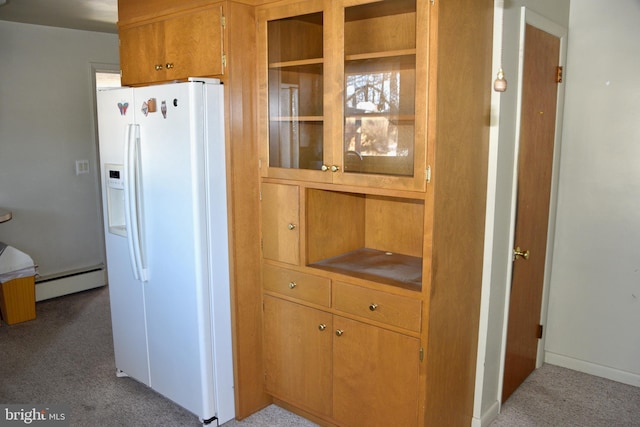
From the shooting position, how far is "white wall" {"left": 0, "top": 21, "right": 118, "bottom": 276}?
441 centimetres

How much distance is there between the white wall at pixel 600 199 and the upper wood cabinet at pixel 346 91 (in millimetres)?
1563

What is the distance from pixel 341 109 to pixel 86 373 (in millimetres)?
2400

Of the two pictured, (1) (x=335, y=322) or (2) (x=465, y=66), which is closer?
(2) (x=465, y=66)

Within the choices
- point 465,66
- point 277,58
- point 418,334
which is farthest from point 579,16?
point 418,334

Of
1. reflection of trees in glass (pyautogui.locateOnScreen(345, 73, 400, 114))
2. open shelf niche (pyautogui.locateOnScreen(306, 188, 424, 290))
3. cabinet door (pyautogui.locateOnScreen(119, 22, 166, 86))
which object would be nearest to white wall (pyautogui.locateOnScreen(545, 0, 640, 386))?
open shelf niche (pyautogui.locateOnScreen(306, 188, 424, 290))

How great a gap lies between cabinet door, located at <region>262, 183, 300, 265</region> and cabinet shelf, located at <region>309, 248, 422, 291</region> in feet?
0.49

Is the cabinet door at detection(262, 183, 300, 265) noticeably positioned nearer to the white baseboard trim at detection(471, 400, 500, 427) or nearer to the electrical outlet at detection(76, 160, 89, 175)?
the white baseboard trim at detection(471, 400, 500, 427)

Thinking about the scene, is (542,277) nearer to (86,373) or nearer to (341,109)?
(341,109)

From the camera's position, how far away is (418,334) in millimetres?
2236

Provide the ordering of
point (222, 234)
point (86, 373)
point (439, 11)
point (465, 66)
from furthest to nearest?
point (86, 373)
point (222, 234)
point (465, 66)
point (439, 11)

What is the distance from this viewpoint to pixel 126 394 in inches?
123

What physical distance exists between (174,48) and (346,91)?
1045 millimetres

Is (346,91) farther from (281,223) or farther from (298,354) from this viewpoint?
(298,354)

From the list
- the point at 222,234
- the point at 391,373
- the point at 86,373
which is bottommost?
the point at 86,373
